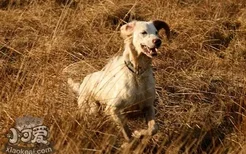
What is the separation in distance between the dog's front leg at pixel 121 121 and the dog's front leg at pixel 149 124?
6 cm

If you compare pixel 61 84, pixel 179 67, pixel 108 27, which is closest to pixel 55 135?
pixel 61 84

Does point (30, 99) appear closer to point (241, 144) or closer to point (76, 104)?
point (76, 104)

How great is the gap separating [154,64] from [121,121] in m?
1.87

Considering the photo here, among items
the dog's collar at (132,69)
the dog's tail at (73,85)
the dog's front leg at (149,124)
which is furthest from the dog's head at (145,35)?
the dog's tail at (73,85)

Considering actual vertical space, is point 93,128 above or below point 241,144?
above

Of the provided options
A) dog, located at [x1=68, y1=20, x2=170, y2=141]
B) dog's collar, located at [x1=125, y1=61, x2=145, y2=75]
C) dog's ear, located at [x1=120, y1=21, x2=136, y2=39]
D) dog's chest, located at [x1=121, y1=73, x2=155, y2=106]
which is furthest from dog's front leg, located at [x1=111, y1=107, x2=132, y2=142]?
dog's ear, located at [x1=120, y1=21, x2=136, y2=39]

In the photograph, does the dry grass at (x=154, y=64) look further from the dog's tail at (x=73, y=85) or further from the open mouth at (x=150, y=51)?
the open mouth at (x=150, y=51)

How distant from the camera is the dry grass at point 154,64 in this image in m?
3.92

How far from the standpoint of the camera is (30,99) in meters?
4.00

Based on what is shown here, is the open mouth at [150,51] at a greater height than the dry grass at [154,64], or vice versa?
the open mouth at [150,51]

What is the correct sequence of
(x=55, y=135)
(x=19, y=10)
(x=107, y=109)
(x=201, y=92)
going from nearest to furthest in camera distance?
1. (x=55, y=135)
2. (x=107, y=109)
3. (x=201, y=92)
4. (x=19, y=10)

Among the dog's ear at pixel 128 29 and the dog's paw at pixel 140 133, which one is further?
the dog's ear at pixel 128 29

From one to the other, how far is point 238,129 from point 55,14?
3.80 meters

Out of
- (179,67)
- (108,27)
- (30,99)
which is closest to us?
(30,99)
